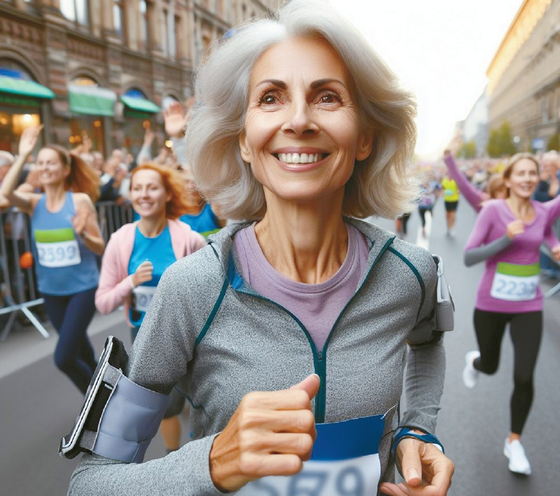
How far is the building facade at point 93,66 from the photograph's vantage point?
553 inches

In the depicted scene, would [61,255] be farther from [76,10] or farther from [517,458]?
[76,10]

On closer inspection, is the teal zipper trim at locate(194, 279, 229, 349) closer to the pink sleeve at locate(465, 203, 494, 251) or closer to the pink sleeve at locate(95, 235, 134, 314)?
the pink sleeve at locate(95, 235, 134, 314)

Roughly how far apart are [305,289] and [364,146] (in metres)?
0.47

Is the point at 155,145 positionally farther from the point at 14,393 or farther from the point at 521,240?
the point at 521,240

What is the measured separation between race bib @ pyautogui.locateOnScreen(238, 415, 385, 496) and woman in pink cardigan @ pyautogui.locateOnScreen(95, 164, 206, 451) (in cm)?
199

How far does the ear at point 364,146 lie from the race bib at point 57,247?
121 inches

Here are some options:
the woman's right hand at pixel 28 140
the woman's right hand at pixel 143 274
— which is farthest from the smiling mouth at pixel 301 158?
the woman's right hand at pixel 28 140

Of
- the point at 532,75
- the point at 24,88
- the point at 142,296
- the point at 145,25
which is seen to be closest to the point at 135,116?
the point at 145,25

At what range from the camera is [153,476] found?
3.58 ft

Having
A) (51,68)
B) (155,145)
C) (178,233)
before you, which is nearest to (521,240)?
(178,233)

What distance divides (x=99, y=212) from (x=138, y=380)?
22.7 feet

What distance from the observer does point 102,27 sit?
59.9 feet

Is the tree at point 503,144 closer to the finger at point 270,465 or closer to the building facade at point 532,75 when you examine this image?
the building facade at point 532,75

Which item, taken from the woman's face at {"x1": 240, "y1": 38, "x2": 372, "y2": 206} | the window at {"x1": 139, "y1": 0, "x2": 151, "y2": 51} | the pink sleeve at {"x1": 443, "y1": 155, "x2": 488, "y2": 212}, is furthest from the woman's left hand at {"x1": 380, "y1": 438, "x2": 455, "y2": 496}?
the window at {"x1": 139, "y1": 0, "x2": 151, "y2": 51}
